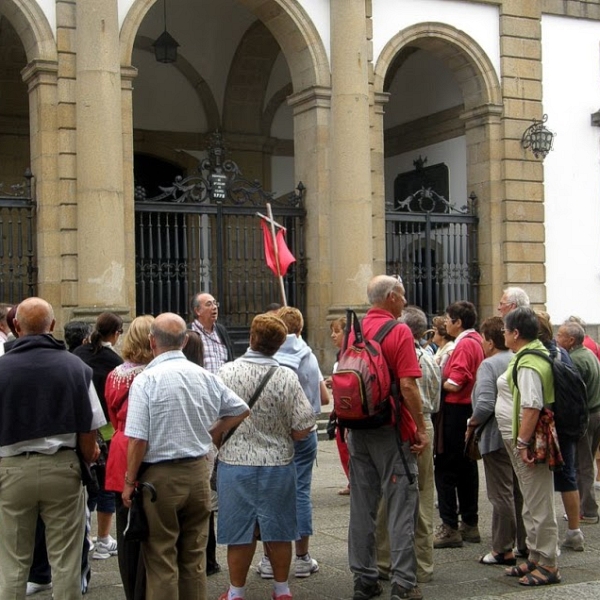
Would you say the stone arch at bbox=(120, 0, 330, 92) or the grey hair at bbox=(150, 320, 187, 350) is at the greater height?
the stone arch at bbox=(120, 0, 330, 92)

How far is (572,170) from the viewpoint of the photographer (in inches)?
763

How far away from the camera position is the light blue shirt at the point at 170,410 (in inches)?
218

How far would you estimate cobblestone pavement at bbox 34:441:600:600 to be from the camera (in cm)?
665

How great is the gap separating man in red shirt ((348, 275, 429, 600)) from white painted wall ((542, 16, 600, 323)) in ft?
43.3

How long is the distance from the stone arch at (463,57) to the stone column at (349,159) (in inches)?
52.1

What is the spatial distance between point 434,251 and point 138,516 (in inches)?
568

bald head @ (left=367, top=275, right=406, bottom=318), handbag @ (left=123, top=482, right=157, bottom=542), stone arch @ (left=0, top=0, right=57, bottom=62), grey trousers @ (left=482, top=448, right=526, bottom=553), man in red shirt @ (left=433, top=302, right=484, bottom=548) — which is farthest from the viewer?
stone arch @ (left=0, top=0, right=57, bottom=62)

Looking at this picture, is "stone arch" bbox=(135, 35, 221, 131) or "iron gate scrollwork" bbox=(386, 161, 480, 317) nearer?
"iron gate scrollwork" bbox=(386, 161, 480, 317)

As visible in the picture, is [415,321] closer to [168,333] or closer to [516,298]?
[516,298]

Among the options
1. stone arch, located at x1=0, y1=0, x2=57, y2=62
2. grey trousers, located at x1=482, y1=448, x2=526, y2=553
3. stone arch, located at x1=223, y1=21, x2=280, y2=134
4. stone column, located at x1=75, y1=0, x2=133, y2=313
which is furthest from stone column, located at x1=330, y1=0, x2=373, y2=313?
grey trousers, located at x1=482, y1=448, x2=526, y2=553

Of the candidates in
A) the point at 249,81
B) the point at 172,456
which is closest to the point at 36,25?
the point at 249,81

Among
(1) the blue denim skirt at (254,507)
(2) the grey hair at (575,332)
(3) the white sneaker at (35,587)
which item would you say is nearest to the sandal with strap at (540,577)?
(1) the blue denim skirt at (254,507)

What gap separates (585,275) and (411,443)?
A: 13957 millimetres

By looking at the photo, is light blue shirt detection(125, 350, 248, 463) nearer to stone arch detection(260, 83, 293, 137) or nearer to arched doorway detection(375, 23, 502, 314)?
arched doorway detection(375, 23, 502, 314)
